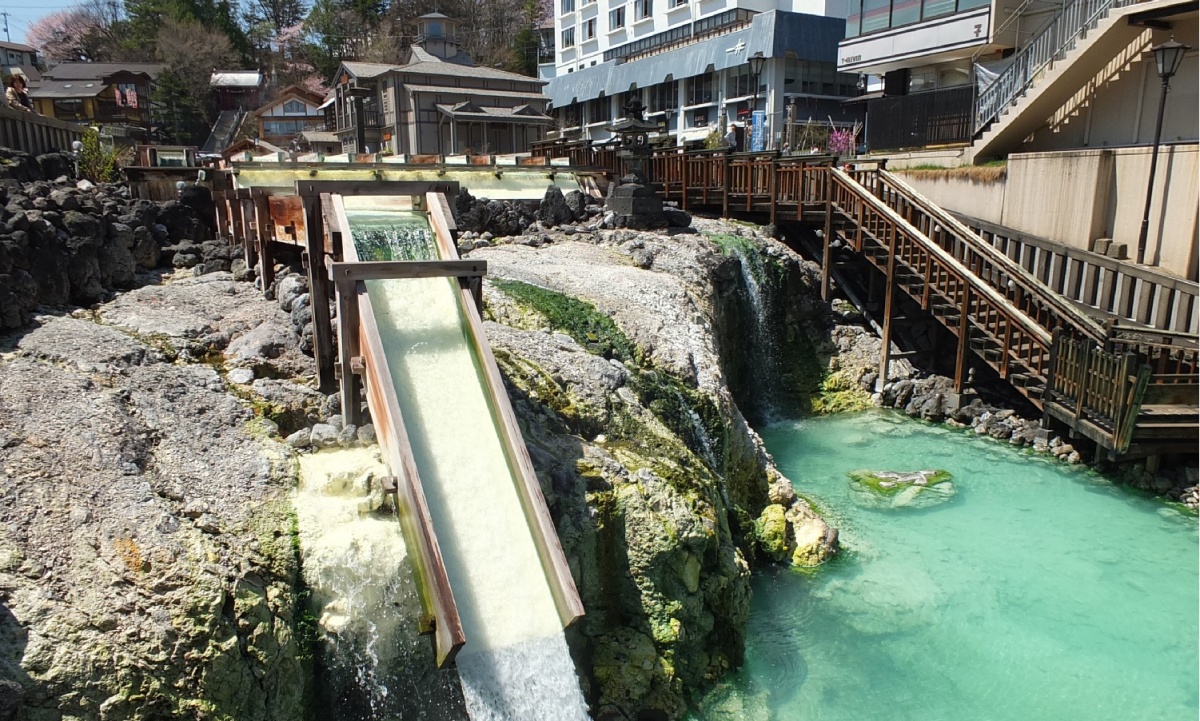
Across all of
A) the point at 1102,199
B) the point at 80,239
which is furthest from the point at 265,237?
the point at 1102,199

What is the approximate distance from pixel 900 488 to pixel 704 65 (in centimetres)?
3014

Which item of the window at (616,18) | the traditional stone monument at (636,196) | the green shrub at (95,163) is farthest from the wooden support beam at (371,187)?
the window at (616,18)

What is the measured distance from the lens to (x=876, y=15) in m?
23.8

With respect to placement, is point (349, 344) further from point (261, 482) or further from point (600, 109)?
point (600, 109)

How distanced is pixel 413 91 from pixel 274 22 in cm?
3072

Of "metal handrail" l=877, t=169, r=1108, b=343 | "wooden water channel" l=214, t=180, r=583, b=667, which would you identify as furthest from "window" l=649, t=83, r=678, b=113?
"wooden water channel" l=214, t=180, r=583, b=667

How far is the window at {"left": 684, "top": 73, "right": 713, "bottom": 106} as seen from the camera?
A: 39000 mm

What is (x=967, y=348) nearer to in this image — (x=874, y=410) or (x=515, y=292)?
(x=874, y=410)

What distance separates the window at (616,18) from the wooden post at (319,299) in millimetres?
42219

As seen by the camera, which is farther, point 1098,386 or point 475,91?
point 475,91

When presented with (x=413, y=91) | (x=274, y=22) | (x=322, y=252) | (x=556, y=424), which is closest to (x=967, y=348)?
(x=556, y=424)

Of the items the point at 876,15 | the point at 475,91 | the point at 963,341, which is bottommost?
the point at 963,341

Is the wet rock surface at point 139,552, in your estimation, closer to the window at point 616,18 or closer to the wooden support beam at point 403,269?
the wooden support beam at point 403,269

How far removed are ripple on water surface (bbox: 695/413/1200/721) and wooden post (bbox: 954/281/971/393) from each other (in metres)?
2.49
